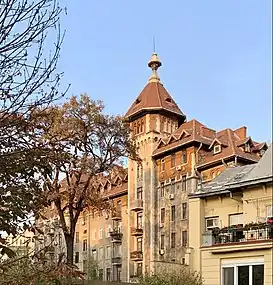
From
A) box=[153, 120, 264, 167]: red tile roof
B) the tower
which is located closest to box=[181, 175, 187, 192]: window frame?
box=[153, 120, 264, 167]: red tile roof

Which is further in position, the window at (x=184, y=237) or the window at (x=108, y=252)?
the window at (x=108, y=252)

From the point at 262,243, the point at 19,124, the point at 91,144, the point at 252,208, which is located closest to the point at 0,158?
the point at 19,124

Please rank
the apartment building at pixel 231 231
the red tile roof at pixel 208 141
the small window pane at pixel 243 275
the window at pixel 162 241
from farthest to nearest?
the window at pixel 162 241 → the red tile roof at pixel 208 141 → the small window pane at pixel 243 275 → the apartment building at pixel 231 231

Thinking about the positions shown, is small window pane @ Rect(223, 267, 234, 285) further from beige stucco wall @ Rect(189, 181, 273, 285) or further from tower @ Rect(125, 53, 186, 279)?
tower @ Rect(125, 53, 186, 279)

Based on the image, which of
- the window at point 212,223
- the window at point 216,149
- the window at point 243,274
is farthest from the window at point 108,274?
the window at point 243,274

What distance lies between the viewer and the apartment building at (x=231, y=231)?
45.9ft

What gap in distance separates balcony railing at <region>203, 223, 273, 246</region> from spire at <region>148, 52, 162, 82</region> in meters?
17.8

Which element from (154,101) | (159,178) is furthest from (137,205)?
(154,101)

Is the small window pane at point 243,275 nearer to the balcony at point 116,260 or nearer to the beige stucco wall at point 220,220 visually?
the beige stucco wall at point 220,220

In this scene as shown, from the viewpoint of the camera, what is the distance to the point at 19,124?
5.40 m

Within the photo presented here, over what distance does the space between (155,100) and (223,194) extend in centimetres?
1520

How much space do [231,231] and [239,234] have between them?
24 cm

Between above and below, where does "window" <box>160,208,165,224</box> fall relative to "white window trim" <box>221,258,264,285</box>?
above

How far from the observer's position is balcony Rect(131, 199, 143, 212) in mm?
31297
